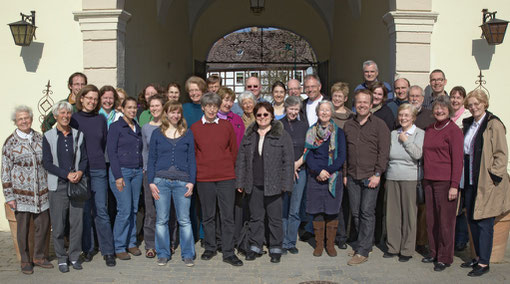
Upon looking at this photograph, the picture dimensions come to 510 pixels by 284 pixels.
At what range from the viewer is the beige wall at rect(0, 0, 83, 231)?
6.20m

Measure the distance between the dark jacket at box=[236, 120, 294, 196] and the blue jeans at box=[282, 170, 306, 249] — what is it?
31cm

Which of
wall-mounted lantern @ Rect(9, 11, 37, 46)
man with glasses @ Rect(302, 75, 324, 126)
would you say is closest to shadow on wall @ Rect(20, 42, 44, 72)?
wall-mounted lantern @ Rect(9, 11, 37, 46)

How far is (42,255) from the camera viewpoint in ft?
15.1

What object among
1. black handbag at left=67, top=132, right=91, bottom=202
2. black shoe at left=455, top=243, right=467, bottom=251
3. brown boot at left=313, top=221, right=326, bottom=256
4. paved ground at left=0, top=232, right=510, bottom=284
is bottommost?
paved ground at left=0, top=232, right=510, bottom=284

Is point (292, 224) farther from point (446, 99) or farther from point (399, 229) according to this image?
point (446, 99)

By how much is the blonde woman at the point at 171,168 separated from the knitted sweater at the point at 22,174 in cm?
104

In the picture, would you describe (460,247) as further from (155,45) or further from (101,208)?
(155,45)

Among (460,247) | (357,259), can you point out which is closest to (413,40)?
(460,247)

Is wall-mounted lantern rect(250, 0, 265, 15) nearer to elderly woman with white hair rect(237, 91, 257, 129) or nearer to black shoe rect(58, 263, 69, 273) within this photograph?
elderly woman with white hair rect(237, 91, 257, 129)

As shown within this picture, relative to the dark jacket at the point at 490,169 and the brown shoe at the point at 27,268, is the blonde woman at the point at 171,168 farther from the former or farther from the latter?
the dark jacket at the point at 490,169

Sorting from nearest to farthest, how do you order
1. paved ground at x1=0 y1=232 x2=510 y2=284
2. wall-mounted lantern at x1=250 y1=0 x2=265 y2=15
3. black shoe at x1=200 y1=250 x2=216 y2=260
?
paved ground at x1=0 y1=232 x2=510 y2=284 < black shoe at x1=200 y1=250 x2=216 y2=260 < wall-mounted lantern at x1=250 y1=0 x2=265 y2=15

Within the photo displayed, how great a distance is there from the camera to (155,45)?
8727mm

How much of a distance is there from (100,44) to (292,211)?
3348 mm

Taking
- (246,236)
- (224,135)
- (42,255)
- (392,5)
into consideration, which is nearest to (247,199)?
(246,236)
